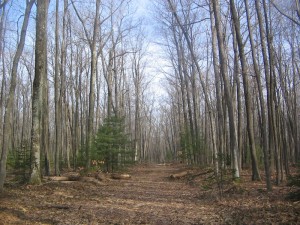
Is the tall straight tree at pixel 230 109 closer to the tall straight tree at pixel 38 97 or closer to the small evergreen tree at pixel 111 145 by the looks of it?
the tall straight tree at pixel 38 97

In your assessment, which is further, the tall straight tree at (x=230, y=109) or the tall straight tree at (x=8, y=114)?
the tall straight tree at (x=230, y=109)

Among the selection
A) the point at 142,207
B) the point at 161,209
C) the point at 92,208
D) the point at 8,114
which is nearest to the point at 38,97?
the point at 8,114

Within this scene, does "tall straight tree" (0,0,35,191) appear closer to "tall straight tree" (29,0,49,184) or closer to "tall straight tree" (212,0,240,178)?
"tall straight tree" (29,0,49,184)

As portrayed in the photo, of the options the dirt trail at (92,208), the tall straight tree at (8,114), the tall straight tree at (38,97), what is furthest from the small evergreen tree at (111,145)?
the tall straight tree at (8,114)

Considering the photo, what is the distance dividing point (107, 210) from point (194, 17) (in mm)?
15516

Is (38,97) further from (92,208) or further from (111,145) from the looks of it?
(111,145)

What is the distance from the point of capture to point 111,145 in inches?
642

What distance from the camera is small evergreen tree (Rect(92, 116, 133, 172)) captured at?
1562cm

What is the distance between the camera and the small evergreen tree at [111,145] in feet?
51.2

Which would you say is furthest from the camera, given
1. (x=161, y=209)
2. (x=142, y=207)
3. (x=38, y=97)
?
(x=38, y=97)

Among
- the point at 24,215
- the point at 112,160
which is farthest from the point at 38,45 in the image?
the point at 112,160

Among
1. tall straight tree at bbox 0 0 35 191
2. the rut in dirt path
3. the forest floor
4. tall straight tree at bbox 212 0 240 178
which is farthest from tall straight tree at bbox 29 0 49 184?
tall straight tree at bbox 212 0 240 178

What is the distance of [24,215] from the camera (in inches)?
209

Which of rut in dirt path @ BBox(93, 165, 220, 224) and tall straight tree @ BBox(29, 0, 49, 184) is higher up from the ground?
tall straight tree @ BBox(29, 0, 49, 184)
